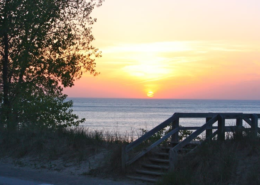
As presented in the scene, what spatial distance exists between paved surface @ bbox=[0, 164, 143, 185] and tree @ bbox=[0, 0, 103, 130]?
22.5ft

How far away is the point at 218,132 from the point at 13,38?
42.7 ft

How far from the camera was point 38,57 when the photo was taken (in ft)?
67.2

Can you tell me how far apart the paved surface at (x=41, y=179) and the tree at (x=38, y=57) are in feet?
22.5

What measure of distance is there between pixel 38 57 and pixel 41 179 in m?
10.2

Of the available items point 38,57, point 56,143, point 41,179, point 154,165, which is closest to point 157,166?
point 154,165

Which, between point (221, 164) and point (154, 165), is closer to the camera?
point (221, 164)

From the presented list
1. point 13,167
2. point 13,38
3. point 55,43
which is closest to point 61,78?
point 55,43

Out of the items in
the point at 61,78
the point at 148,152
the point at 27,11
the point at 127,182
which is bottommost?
the point at 127,182

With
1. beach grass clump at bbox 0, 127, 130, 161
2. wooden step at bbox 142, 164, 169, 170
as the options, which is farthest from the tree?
wooden step at bbox 142, 164, 169, 170

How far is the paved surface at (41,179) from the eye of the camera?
1093 cm

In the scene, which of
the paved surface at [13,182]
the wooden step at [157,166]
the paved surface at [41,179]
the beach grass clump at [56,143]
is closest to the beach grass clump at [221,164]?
the wooden step at [157,166]

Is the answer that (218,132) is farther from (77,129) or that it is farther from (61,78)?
(61,78)

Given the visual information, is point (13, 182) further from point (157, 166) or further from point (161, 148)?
point (161, 148)

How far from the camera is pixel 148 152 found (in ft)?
41.1
